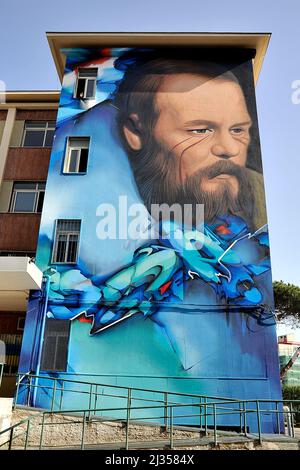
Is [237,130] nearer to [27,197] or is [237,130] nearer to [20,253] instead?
[27,197]

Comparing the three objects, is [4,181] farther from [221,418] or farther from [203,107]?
[221,418]

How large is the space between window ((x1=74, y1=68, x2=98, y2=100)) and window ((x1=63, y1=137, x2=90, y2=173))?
1977mm

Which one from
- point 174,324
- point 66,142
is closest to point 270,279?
point 174,324

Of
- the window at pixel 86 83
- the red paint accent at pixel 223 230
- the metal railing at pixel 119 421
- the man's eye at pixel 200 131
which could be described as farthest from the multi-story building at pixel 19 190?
the man's eye at pixel 200 131

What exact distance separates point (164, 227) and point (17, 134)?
338 inches

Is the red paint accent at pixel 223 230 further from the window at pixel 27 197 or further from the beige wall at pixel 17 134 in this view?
the beige wall at pixel 17 134

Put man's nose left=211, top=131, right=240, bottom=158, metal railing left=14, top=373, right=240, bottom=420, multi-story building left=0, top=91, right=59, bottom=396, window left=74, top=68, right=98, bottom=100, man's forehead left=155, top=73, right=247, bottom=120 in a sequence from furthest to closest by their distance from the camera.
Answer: window left=74, top=68, right=98, bottom=100 < man's forehead left=155, top=73, right=247, bottom=120 < man's nose left=211, top=131, right=240, bottom=158 < multi-story building left=0, top=91, right=59, bottom=396 < metal railing left=14, top=373, right=240, bottom=420

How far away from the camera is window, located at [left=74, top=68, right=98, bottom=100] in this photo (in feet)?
54.9

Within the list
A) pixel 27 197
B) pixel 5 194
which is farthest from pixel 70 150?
pixel 5 194

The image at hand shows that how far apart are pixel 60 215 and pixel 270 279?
750 cm

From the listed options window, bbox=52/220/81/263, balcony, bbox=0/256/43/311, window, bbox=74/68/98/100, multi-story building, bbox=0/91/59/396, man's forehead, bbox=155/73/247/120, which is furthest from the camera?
window, bbox=74/68/98/100

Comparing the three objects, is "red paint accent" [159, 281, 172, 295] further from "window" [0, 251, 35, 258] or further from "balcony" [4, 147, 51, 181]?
"balcony" [4, 147, 51, 181]

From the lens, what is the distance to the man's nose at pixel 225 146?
1529 cm

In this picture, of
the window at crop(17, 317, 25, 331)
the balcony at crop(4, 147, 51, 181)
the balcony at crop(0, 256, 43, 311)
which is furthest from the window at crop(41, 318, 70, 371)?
the balcony at crop(4, 147, 51, 181)
